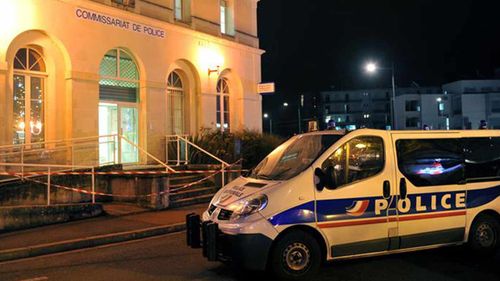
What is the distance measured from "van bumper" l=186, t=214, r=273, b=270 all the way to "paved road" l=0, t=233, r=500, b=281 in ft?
1.35

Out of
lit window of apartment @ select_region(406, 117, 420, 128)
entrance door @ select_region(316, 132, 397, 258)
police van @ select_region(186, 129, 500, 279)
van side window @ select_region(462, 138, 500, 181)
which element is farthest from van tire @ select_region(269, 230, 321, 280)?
lit window of apartment @ select_region(406, 117, 420, 128)

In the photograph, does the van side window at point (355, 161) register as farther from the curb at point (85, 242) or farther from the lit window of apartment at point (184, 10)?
the lit window of apartment at point (184, 10)

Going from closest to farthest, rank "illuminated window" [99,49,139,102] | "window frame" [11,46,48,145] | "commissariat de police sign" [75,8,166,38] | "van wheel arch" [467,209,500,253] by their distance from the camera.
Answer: "van wheel arch" [467,209,500,253] < "window frame" [11,46,48,145] < "commissariat de police sign" [75,8,166,38] < "illuminated window" [99,49,139,102]

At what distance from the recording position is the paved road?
6.50m

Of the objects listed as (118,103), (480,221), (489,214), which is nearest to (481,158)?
(489,214)

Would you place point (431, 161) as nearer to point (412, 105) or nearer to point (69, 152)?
point (69, 152)

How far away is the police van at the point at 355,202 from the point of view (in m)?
6.16

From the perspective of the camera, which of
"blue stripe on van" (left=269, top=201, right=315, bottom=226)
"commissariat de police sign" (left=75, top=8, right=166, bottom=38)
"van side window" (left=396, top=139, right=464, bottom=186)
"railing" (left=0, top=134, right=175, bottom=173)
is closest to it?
"blue stripe on van" (left=269, top=201, right=315, bottom=226)

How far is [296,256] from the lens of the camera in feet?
20.5

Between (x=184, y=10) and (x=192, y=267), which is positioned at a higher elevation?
(x=184, y=10)

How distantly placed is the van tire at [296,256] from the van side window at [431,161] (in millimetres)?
1786

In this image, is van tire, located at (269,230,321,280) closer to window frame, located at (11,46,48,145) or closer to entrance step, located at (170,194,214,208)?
entrance step, located at (170,194,214,208)

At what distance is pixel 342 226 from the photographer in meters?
6.48

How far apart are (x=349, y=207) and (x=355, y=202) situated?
4.3 inches
